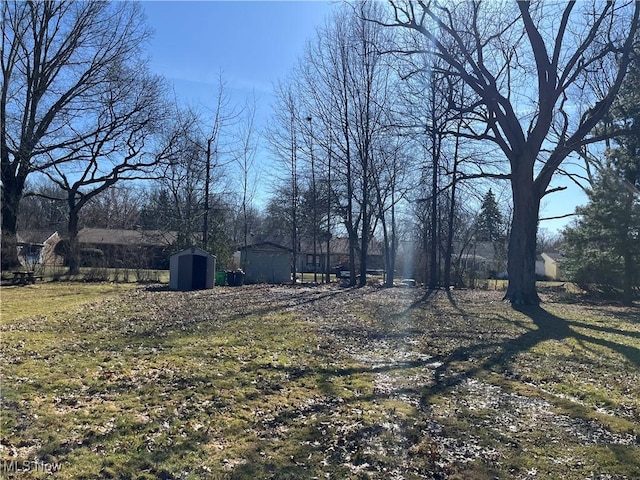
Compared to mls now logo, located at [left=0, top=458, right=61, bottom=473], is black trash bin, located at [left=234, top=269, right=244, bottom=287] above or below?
above

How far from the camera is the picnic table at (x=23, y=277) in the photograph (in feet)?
68.1

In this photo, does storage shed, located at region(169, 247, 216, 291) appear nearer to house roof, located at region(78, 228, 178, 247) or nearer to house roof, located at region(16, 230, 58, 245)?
house roof, located at region(78, 228, 178, 247)

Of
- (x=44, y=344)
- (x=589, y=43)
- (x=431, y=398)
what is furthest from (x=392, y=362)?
(x=589, y=43)

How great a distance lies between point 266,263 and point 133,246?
7.48 metres

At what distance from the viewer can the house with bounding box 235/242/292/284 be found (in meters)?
28.9

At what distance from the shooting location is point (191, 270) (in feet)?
70.2

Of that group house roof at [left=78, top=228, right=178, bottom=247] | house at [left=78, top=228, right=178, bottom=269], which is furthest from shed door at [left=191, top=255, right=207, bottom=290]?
house roof at [left=78, top=228, right=178, bottom=247]

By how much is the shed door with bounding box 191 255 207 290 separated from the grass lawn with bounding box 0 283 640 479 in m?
11.0

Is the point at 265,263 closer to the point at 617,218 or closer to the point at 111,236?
the point at 617,218

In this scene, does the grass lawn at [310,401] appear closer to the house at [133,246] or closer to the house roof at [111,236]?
the house at [133,246]

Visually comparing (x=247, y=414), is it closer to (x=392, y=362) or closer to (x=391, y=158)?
(x=392, y=362)

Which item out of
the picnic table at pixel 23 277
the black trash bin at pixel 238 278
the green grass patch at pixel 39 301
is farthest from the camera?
the black trash bin at pixel 238 278

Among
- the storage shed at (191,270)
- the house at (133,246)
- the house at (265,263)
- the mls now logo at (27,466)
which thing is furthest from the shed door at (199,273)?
the mls now logo at (27,466)

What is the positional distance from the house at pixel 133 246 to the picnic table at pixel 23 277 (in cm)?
407
